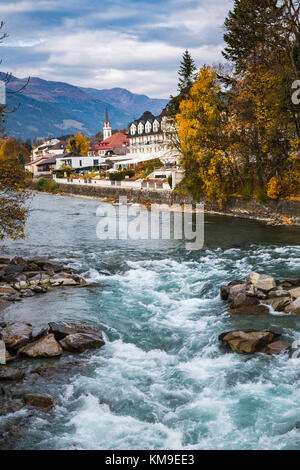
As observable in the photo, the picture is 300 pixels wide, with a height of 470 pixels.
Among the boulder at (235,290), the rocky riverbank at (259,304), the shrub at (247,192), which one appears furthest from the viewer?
the shrub at (247,192)

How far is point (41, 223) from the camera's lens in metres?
36.5

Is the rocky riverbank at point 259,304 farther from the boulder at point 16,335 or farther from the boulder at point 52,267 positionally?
the boulder at point 52,267

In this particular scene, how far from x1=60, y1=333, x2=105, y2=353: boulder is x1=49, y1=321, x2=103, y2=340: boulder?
34cm

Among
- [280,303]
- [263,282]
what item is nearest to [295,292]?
[280,303]

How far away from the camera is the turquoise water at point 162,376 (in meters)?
7.80

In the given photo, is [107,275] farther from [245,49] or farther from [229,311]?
[245,49]

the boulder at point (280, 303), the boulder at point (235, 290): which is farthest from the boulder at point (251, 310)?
the boulder at point (235, 290)

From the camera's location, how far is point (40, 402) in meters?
8.64

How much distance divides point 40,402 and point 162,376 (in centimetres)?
278

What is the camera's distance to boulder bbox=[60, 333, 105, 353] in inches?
438

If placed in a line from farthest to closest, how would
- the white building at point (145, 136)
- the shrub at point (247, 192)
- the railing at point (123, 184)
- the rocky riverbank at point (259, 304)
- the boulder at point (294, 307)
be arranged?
the white building at point (145, 136), the railing at point (123, 184), the shrub at point (247, 192), the boulder at point (294, 307), the rocky riverbank at point (259, 304)

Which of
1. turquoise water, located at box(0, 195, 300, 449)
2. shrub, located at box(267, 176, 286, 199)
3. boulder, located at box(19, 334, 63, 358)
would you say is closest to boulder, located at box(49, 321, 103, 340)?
turquoise water, located at box(0, 195, 300, 449)

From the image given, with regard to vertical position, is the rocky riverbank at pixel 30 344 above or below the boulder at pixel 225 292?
below

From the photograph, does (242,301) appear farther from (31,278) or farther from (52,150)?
(52,150)
